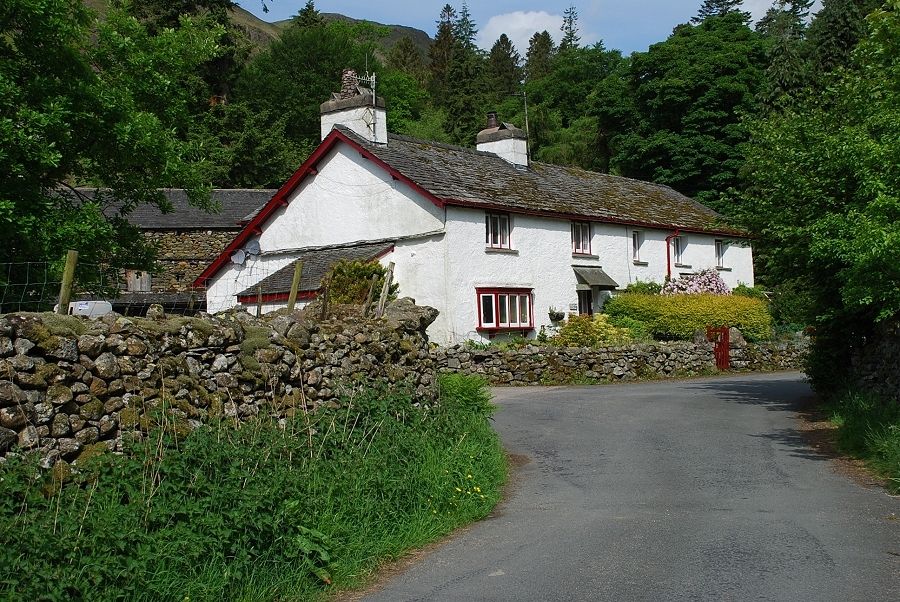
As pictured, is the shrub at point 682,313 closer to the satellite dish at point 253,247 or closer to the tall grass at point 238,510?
the satellite dish at point 253,247

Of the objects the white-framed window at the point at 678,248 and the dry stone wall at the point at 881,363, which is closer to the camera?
the dry stone wall at the point at 881,363

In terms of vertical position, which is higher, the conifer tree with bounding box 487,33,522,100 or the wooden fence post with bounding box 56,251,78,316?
the conifer tree with bounding box 487,33,522,100

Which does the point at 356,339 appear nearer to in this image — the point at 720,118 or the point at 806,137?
the point at 806,137

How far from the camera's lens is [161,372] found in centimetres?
879

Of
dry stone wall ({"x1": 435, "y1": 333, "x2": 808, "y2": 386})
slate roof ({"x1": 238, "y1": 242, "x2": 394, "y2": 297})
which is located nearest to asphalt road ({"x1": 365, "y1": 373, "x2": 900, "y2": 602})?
dry stone wall ({"x1": 435, "y1": 333, "x2": 808, "y2": 386})

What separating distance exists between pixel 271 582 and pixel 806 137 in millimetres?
13457

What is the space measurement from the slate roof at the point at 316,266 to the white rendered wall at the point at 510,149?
8.78 meters

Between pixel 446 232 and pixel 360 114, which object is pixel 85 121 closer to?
pixel 446 232

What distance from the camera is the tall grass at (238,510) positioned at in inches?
251

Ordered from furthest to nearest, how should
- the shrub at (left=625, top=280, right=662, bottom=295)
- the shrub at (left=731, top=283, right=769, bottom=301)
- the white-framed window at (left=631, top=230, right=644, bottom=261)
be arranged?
the shrub at (left=731, top=283, right=769, bottom=301) < the white-framed window at (left=631, top=230, right=644, bottom=261) < the shrub at (left=625, top=280, right=662, bottom=295)

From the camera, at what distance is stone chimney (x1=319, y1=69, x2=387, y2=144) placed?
3062 cm

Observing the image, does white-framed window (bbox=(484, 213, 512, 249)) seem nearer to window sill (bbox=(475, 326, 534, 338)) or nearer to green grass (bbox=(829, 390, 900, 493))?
window sill (bbox=(475, 326, 534, 338))

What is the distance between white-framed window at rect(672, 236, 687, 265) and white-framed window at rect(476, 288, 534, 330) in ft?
31.5

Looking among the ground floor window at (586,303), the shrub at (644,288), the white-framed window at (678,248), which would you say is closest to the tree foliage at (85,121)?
the ground floor window at (586,303)
